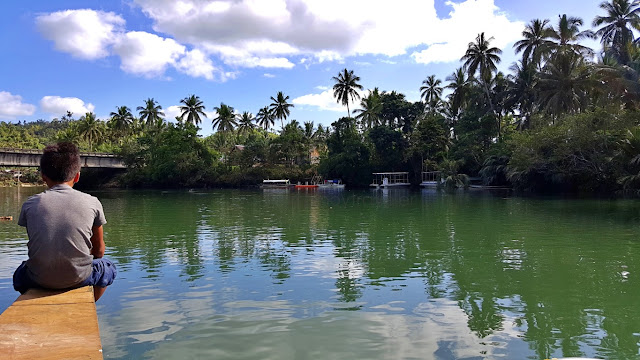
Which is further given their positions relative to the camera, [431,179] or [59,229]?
[431,179]

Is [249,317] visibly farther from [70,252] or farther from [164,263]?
[164,263]

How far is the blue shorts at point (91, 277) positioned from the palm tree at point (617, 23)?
54340 mm

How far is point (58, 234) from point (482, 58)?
214 ft

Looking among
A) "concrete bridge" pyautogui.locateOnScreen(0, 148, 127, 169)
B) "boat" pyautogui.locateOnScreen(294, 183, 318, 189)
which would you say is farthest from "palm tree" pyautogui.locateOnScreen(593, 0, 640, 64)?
"concrete bridge" pyautogui.locateOnScreen(0, 148, 127, 169)

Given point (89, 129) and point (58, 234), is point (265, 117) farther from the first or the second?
point (58, 234)

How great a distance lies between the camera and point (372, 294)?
30.1 feet

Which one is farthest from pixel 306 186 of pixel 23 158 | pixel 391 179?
pixel 23 158

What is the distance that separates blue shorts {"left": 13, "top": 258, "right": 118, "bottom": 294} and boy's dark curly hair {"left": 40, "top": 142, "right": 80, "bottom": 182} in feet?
2.76

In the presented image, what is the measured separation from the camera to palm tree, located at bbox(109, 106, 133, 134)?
92438 millimetres

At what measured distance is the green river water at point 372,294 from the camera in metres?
6.54

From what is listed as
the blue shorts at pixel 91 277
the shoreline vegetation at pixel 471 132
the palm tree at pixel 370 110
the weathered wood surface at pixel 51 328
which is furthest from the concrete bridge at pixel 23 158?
the weathered wood surface at pixel 51 328

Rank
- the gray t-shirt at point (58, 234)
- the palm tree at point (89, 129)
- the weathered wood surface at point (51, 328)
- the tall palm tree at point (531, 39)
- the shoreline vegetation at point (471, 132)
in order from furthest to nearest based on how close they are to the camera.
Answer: the palm tree at point (89, 129) → the tall palm tree at point (531, 39) → the shoreline vegetation at point (471, 132) → the gray t-shirt at point (58, 234) → the weathered wood surface at point (51, 328)

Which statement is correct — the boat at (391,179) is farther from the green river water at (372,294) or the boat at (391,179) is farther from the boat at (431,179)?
the green river water at (372,294)

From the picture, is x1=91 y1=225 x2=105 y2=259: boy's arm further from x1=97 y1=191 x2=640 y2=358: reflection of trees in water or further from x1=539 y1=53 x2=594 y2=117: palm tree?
x1=539 y1=53 x2=594 y2=117: palm tree
